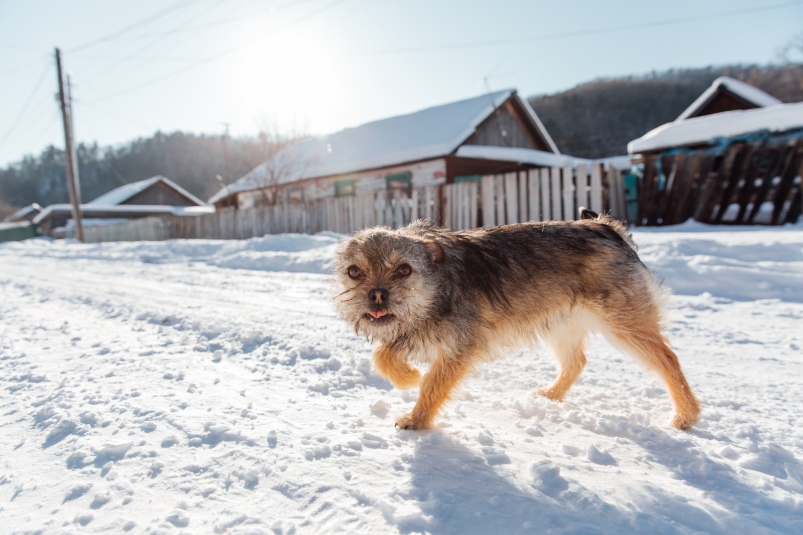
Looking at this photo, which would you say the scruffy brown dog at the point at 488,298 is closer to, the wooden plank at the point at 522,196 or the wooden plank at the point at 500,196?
the wooden plank at the point at 522,196

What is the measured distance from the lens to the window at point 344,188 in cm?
2275

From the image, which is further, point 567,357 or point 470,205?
point 470,205

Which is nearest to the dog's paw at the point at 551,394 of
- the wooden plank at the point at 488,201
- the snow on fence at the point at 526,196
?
the snow on fence at the point at 526,196

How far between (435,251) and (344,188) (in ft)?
68.9

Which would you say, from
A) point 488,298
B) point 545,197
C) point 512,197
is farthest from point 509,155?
point 488,298

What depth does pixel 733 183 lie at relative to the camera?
1112cm

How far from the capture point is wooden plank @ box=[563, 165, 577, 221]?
12109 mm

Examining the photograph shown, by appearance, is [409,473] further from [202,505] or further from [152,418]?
[152,418]

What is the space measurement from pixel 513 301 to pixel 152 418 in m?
2.29

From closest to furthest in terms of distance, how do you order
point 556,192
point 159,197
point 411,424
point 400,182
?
point 411,424 < point 556,192 < point 400,182 < point 159,197

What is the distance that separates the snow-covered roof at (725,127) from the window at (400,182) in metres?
9.33

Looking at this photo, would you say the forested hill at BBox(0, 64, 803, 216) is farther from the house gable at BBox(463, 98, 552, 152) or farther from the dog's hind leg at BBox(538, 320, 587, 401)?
the dog's hind leg at BBox(538, 320, 587, 401)

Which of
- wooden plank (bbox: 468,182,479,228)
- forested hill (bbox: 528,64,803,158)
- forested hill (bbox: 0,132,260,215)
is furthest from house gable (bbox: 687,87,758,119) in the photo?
forested hill (bbox: 0,132,260,215)

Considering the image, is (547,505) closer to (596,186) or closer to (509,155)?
(596,186)
